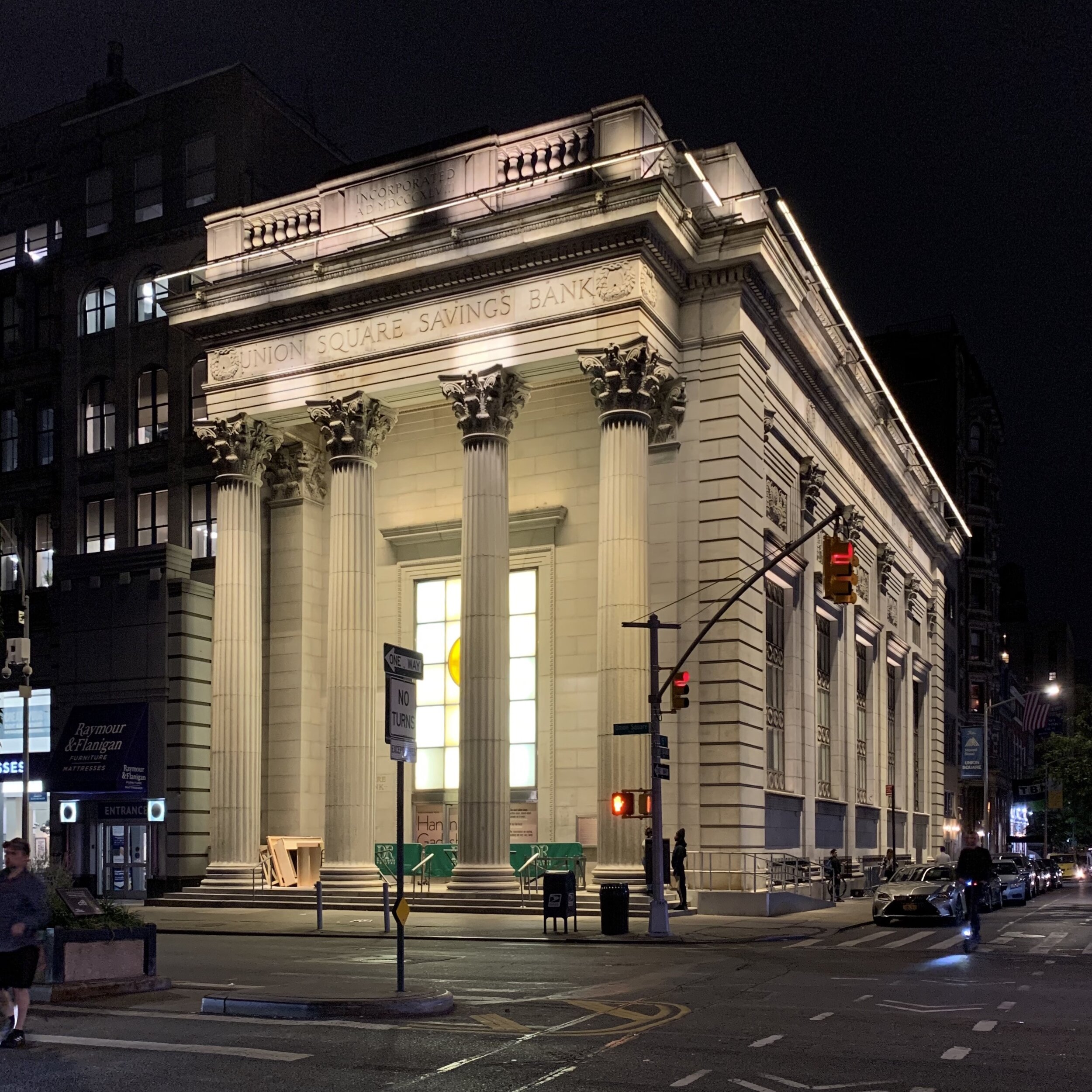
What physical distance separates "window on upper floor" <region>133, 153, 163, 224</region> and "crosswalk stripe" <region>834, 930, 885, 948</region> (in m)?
33.9

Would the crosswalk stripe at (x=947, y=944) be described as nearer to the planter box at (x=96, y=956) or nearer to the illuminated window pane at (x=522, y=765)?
the planter box at (x=96, y=956)

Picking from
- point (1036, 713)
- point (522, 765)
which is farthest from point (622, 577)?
point (1036, 713)

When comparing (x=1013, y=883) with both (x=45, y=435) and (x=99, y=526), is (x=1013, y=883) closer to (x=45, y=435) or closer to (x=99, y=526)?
(x=99, y=526)

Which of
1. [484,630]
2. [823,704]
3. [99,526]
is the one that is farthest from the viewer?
[823,704]

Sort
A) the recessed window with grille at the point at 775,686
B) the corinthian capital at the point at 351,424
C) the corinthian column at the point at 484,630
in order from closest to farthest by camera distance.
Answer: the corinthian column at the point at 484,630
the corinthian capital at the point at 351,424
the recessed window with grille at the point at 775,686

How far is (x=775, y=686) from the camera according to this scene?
43.6m

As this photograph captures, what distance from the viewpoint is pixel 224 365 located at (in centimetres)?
4372

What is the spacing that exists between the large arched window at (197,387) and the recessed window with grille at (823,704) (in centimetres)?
2221

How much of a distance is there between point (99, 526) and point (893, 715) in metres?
36.6

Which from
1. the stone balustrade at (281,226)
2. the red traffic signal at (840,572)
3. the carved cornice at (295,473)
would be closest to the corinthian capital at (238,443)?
the carved cornice at (295,473)

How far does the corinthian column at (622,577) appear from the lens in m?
35.0

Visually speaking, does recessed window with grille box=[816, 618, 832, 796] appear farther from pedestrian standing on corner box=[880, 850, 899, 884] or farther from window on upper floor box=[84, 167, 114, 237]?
window on upper floor box=[84, 167, 114, 237]

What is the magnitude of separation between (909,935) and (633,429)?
1414 centimetres

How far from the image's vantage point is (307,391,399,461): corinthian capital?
40781mm
